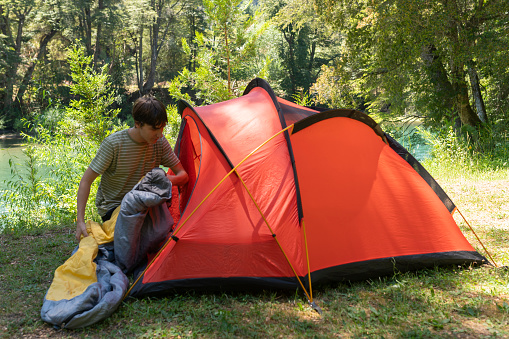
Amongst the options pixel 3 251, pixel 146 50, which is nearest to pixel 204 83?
pixel 3 251

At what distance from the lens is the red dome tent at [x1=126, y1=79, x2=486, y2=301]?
278 centimetres

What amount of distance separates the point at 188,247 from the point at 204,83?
5.82 metres

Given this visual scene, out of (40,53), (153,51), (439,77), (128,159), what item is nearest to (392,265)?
(128,159)

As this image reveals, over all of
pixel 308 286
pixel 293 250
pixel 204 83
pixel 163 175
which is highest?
pixel 204 83

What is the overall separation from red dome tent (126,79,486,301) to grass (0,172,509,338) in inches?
4.4

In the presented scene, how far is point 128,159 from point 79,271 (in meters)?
0.92

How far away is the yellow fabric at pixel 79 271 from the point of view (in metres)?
2.62

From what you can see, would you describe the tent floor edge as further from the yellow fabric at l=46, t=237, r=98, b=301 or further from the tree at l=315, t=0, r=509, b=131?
the tree at l=315, t=0, r=509, b=131

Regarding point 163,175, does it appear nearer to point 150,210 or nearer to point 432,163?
point 150,210

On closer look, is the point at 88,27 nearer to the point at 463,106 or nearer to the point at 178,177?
the point at 463,106

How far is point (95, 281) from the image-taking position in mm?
2732

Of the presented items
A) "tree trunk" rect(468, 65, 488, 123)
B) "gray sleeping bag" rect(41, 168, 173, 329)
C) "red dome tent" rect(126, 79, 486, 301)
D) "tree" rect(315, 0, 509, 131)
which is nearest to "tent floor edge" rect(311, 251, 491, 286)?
"red dome tent" rect(126, 79, 486, 301)

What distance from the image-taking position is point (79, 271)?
2.76m

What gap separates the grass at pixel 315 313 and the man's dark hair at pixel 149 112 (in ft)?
4.28
